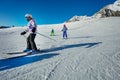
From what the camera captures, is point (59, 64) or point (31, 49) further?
point (31, 49)

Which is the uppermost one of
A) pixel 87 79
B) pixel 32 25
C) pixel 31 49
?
pixel 32 25

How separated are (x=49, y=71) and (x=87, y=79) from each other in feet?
4.08

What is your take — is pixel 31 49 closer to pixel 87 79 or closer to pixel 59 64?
pixel 59 64

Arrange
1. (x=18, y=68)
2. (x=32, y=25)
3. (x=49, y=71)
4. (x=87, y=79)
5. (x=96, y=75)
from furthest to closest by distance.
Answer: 1. (x=32, y=25)
2. (x=18, y=68)
3. (x=49, y=71)
4. (x=96, y=75)
5. (x=87, y=79)

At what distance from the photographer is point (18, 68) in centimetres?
516

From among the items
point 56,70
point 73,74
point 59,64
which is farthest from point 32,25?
point 73,74

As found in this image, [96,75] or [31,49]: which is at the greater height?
[31,49]

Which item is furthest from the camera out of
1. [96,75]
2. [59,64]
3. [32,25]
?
[32,25]

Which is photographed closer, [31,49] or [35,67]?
[35,67]

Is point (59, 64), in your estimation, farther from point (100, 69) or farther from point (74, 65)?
point (100, 69)

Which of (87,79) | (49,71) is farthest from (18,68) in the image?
(87,79)

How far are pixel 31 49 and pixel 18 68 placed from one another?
319 centimetres

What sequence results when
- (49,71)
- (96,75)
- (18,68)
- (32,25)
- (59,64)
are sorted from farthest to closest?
1. (32,25)
2. (59,64)
3. (18,68)
4. (49,71)
5. (96,75)

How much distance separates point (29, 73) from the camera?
182 inches
